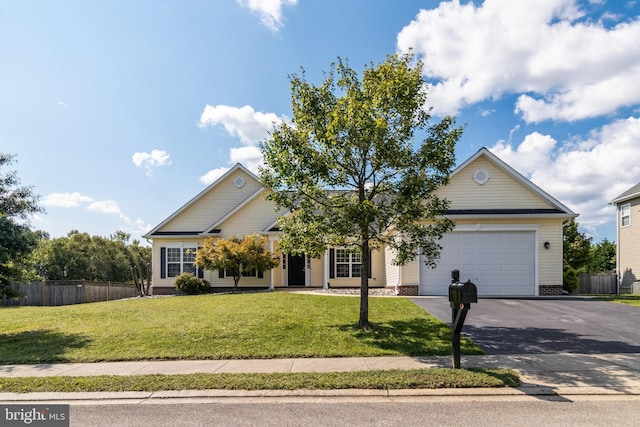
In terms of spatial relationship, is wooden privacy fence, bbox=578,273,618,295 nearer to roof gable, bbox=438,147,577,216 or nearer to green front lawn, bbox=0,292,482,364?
roof gable, bbox=438,147,577,216

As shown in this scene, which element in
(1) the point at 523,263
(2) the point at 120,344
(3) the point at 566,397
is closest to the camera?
(3) the point at 566,397

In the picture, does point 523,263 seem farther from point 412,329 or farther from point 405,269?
point 412,329

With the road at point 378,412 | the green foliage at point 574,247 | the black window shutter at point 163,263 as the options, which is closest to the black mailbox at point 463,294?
the road at point 378,412

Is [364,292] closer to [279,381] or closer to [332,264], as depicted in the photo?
[279,381]

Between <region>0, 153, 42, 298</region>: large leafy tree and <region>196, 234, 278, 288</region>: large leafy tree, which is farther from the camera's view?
<region>196, 234, 278, 288</region>: large leafy tree

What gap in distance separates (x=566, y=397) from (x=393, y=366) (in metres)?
2.57

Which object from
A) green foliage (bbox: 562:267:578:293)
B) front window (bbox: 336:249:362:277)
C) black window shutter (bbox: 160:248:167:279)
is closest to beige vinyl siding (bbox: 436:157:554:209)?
front window (bbox: 336:249:362:277)

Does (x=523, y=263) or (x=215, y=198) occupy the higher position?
(x=215, y=198)

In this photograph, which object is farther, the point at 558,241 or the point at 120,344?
the point at 558,241

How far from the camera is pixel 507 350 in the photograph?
26.2 ft

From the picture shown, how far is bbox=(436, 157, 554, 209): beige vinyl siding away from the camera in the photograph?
17875mm

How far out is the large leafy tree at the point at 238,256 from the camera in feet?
64.3

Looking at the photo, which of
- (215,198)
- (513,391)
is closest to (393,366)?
(513,391)

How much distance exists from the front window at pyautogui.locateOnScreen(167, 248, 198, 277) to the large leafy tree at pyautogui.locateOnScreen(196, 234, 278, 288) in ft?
7.45
